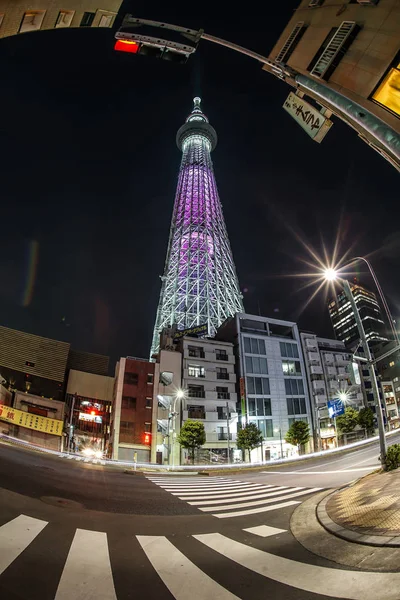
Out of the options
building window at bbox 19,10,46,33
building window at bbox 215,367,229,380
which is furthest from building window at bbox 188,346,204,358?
building window at bbox 19,10,46,33

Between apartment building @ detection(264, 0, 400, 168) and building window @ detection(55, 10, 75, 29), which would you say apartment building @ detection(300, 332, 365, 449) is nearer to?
apartment building @ detection(264, 0, 400, 168)

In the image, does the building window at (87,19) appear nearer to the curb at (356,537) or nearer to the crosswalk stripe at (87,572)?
the crosswalk stripe at (87,572)

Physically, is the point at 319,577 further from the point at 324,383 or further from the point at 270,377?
the point at 324,383

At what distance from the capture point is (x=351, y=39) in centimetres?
867

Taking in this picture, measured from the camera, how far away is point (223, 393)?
1764 inches

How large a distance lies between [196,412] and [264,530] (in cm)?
3739

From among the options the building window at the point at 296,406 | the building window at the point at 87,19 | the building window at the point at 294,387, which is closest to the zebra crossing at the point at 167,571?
the building window at the point at 87,19

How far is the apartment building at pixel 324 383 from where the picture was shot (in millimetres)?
47438

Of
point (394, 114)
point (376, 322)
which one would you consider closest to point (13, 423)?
point (394, 114)

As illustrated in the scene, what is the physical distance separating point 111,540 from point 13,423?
50.8 meters

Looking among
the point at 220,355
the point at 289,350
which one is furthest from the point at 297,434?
the point at 220,355

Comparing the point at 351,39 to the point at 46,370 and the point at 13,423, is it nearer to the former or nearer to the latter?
the point at 13,423

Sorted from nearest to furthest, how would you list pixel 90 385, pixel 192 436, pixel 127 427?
pixel 192 436, pixel 127 427, pixel 90 385

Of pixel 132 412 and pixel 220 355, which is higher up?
pixel 220 355
